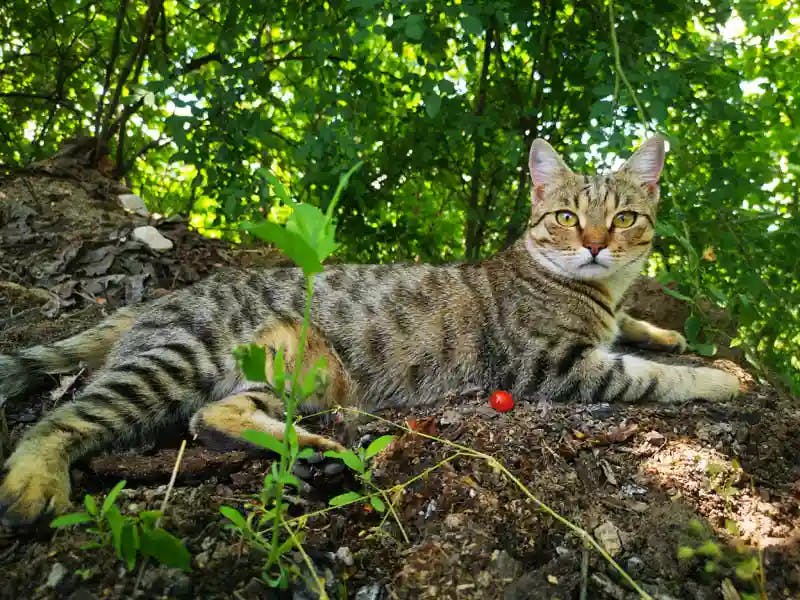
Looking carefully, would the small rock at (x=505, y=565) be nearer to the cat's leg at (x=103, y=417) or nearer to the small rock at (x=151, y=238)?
the cat's leg at (x=103, y=417)

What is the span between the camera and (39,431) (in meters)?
2.16

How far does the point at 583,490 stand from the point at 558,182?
6.30ft

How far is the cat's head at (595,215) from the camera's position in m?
3.12

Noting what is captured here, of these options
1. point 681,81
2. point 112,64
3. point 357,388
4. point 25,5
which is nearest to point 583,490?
point 357,388

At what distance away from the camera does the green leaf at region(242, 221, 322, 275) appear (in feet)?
4.15

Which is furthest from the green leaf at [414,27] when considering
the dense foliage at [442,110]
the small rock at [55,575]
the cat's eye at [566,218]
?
the small rock at [55,575]

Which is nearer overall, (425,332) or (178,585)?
(178,585)

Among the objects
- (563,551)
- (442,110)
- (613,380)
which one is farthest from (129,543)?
(442,110)

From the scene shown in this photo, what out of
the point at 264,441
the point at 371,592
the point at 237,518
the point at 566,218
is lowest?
the point at 371,592

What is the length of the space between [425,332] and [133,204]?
3182mm

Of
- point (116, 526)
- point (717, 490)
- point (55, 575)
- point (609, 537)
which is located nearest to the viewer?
point (116, 526)

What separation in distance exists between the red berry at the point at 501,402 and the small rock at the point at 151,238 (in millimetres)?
2824

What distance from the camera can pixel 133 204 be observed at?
5102 millimetres

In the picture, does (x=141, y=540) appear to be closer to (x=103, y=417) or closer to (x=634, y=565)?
(x=103, y=417)
